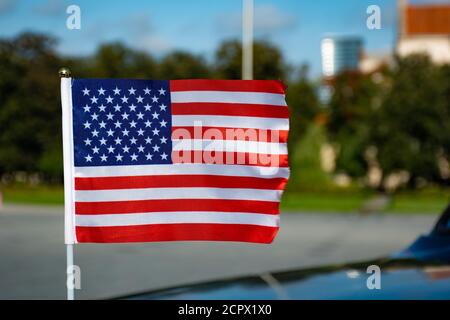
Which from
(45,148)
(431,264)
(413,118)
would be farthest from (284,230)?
(413,118)

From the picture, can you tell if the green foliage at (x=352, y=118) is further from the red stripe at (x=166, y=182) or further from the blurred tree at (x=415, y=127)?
the red stripe at (x=166, y=182)

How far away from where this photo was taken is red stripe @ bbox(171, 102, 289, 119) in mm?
2791

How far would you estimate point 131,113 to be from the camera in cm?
281

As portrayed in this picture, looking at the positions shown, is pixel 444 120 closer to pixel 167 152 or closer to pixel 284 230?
pixel 284 230

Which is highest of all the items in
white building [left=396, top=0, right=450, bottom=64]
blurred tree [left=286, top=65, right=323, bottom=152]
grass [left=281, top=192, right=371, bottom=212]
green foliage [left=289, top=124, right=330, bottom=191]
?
white building [left=396, top=0, right=450, bottom=64]

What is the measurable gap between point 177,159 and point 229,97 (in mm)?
313

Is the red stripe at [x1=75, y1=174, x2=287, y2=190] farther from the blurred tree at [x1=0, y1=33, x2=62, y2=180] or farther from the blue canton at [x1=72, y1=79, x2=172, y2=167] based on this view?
the blurred tree at [x1=0, y1=33, x2=62, y2=180]

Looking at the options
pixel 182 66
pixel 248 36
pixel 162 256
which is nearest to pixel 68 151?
pixel 162 256

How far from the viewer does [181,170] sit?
284 cm

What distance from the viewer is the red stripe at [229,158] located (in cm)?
281

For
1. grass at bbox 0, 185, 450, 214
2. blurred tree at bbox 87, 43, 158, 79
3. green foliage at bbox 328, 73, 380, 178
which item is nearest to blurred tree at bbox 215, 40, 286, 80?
blurred tree at bbox 87, 43, 158, 79

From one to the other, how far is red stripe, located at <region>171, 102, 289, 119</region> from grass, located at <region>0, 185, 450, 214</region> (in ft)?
54.3

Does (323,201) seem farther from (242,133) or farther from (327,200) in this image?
(242,133)

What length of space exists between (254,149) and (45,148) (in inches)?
357
